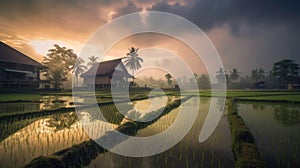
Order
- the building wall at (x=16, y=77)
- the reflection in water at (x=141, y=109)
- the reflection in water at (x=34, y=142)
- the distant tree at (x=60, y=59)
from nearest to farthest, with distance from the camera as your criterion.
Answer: the reflection in water at (x=34, y=142) → the reflection in water at (x=141, y=109) → the building wall at (x=16, y=77) → the distant tree at (x=60, y=59)

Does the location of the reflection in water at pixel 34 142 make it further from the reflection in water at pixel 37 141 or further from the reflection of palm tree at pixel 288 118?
the reflection of palm tree at pixel 288 118

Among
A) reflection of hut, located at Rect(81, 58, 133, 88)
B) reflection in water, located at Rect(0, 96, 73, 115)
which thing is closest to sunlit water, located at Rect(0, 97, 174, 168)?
reflection in water, located at Rect(0, 96, 73, 115)

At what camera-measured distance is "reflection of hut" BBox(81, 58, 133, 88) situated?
3412cm

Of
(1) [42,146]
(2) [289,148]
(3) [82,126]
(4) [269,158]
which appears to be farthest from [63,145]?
(2) [289,148]

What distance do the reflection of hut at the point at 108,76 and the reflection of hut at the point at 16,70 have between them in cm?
973

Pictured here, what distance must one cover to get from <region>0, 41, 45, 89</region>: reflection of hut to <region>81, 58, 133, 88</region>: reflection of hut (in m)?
9.73

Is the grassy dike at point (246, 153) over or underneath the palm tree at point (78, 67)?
underneath

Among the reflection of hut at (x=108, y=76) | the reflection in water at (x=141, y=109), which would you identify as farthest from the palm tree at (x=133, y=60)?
the reflection in water at (x=141, y=109)

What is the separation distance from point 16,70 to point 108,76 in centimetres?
1481

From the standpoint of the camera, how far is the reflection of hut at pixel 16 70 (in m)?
27.3

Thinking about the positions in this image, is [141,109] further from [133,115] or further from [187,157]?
[187,157]

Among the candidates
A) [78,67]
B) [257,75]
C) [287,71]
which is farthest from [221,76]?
[78,67]

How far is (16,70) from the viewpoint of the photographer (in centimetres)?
2891

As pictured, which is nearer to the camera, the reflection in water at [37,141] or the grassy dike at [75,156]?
the grassy dike at [75,156]
